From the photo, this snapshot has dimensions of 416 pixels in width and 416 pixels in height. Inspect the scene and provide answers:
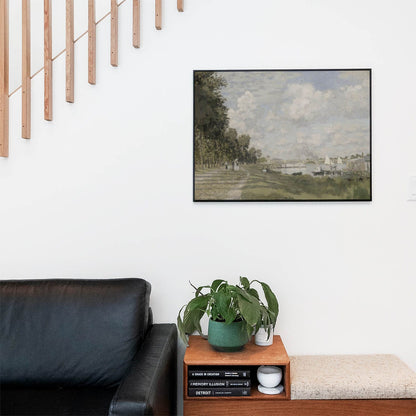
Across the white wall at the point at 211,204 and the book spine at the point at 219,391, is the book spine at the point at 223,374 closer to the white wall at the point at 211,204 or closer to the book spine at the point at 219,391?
the book spine at the point at 219,391

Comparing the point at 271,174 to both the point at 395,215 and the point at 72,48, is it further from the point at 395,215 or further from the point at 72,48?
the point at 72,48

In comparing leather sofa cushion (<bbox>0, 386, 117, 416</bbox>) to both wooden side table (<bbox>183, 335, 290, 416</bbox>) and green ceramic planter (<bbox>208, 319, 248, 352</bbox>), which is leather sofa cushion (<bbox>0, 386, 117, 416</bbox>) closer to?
wooden side table (<bbox>183, 335, 290, 416</bbox>)

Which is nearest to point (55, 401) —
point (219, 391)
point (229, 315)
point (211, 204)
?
point (219, 391)

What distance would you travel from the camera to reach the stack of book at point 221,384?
188 centimetres

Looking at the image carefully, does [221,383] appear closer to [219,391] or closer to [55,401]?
[219,391]

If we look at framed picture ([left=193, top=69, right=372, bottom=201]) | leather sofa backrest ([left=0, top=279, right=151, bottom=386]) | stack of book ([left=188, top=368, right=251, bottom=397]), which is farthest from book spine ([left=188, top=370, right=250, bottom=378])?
framed picture ([left=193, top=69, right=372, bottom=201])

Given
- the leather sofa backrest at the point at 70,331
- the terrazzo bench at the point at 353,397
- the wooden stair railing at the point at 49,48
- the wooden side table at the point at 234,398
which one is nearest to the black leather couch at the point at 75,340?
the leather sofa backrest at the point at 70,331

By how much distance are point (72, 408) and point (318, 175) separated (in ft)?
5.19

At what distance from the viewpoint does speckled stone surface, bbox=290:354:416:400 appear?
1.86 meters

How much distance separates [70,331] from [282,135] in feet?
4.70

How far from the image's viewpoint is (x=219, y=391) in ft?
6.17

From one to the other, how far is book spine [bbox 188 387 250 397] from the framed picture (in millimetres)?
931

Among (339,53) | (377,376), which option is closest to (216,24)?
(339,53)

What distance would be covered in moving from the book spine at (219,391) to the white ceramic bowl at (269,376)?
8 cm
